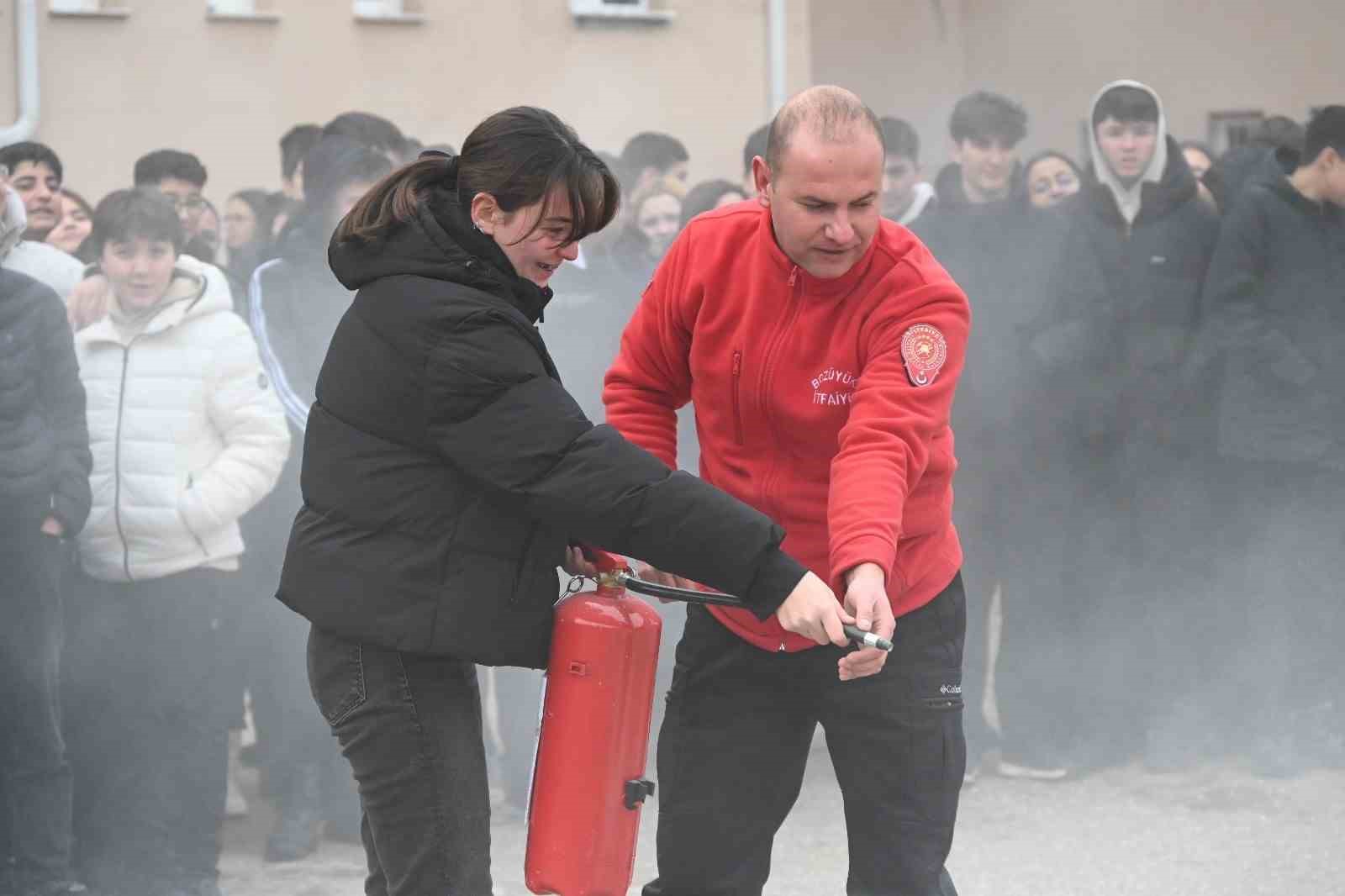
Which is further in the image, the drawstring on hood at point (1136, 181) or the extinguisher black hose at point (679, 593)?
the drawstring on hood at point (1136, 181)

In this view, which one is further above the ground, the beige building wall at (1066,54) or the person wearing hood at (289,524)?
the beige building wall at (1066,54)

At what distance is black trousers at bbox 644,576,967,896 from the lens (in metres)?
3.10

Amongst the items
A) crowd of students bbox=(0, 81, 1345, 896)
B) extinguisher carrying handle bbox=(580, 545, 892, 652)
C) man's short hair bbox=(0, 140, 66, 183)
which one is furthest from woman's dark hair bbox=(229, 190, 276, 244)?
extinguisher carrying handle bbox=(580, 545, 892, 652)

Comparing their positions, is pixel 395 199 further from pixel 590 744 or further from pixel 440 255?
pixel 590 744

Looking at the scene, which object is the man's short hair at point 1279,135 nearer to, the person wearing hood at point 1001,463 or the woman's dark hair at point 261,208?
the person wearing hood at point 1001,463

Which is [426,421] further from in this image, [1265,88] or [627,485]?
[1265,88]

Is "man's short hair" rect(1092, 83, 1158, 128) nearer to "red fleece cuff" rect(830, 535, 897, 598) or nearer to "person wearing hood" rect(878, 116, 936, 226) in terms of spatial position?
"person wearing hood" rect(878, 116, 936, 226)

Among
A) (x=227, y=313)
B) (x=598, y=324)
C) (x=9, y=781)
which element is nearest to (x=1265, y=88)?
(x=598, y=324)

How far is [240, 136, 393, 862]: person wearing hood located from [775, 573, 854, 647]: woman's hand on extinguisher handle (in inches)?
108

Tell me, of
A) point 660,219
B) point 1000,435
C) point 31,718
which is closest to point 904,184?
point 660,219

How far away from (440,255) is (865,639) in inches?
31.3

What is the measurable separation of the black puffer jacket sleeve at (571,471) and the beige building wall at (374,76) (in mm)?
6730

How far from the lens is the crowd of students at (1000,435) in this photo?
16.1 feet

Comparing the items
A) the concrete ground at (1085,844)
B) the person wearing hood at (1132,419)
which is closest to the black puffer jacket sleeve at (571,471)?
the concrete ground at (1085,844)
